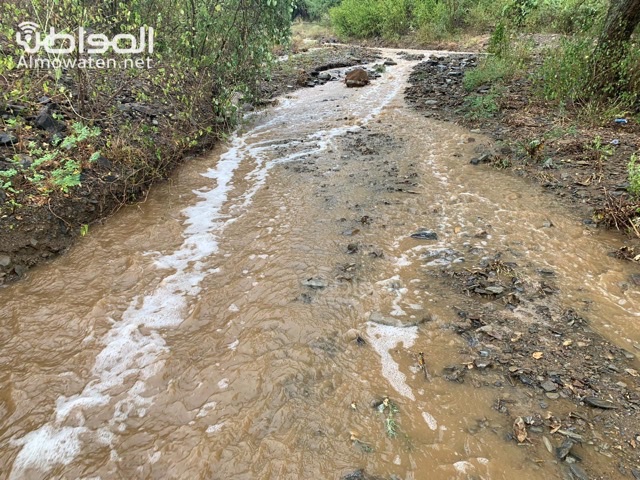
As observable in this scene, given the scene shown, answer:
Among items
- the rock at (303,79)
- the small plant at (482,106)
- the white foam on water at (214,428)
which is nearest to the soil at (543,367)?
the white foam on water at (214,428)

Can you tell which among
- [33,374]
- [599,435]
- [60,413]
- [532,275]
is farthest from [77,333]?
[532,275]

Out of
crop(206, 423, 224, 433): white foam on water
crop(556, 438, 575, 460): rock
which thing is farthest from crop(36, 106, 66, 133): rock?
crop(556, 438, 575, 460): rock

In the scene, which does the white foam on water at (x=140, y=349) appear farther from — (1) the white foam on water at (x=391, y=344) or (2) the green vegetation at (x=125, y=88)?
(2) the green vegetation at (x=125, y=88)

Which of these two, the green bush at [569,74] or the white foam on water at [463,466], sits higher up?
the green bush at [569,74]

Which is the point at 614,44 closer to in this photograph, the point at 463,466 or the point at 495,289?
the point at 495,289

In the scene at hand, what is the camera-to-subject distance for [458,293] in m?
3.64

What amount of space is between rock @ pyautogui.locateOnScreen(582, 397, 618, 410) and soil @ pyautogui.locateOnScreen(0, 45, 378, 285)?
16.9 ft

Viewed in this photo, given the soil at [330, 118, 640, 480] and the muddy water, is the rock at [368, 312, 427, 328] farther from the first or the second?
the soil at [330, 118, 640, 480]

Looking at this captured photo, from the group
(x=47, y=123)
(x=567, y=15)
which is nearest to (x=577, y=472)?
(x=47, y=123)

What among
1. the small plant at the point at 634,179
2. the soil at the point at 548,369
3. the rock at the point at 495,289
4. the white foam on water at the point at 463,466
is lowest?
the white foam on water at the point at 463,466

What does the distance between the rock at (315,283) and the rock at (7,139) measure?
13.7ft

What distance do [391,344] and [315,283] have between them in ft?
3.41

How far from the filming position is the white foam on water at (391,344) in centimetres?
282

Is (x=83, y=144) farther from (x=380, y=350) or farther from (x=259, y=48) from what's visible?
(x=380, y=350)
